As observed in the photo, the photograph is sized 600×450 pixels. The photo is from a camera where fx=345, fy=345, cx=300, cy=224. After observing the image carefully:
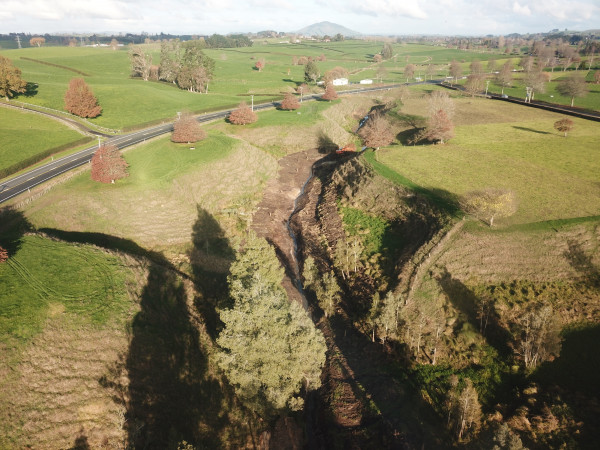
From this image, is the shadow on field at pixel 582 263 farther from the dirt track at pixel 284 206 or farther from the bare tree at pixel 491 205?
the dirt track at pixel 284 206

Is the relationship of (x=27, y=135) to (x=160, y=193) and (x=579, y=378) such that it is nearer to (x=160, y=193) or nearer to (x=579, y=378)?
(x=160, y=193)

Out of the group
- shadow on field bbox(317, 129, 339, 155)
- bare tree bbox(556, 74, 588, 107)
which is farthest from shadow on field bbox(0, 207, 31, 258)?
bare tree bbox(556, 74, 588, 107)

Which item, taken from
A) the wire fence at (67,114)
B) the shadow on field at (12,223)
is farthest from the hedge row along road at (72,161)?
the wire fence at (67,114)

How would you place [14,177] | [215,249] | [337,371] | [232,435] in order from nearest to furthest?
[232,435] < [337,371] < [215,249] < [14,177]

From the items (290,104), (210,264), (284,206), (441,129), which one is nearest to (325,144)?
(290,104)

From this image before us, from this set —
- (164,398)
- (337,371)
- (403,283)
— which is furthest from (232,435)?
(403,283)

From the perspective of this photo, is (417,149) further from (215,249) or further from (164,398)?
(164,398)
